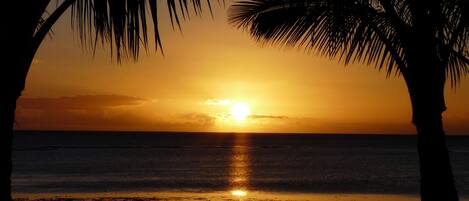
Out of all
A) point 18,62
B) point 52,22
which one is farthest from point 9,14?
point 52,22

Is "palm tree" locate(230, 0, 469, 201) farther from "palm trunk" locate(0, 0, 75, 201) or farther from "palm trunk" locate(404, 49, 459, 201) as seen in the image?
"palm trunk" locate(0, 0, 75, 201)

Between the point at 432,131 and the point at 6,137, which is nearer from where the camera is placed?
the point at 6,137

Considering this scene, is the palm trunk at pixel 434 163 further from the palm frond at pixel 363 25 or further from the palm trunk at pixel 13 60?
the palm trunk at pixel 13 60

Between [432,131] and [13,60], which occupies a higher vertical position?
[13,60]

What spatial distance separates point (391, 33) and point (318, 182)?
31967 mm

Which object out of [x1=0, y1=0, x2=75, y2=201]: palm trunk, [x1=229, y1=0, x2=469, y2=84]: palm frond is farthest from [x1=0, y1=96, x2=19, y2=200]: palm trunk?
[x1=229, y1=0, x2=469, y2=84]: palm frond

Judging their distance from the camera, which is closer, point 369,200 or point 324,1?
point 324,1

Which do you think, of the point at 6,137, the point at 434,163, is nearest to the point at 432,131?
the point at 434,163

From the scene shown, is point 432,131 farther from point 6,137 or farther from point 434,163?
point 6,137

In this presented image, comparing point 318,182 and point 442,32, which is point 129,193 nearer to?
point 318,182

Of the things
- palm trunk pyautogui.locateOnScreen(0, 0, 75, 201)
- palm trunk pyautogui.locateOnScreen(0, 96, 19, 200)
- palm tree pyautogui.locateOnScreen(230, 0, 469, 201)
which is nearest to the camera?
palm trunk pyautogui.locateOnScreen(0, 0, 75, 201)

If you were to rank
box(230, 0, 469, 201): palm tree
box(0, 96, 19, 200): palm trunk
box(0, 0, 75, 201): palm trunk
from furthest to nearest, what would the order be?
1. box(230, 0, 469, 201): palm tree
2. box(0, 96, 19, 200): palm trunk
3. box(0, 0, 75, 201): palm trunk

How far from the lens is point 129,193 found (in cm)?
2848

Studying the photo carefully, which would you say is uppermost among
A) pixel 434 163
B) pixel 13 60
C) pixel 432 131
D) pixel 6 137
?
pixel 13 60
